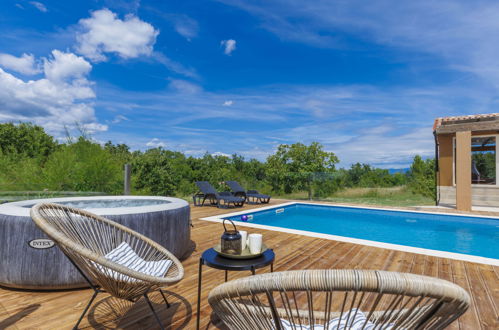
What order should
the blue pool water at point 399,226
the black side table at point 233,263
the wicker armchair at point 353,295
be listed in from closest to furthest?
the wicker armchair at point 353,295
the black side table at point 233,263
the blue pool water at point 399,226

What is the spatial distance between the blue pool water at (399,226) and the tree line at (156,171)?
3.36 m

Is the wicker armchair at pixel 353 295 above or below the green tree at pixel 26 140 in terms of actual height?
below

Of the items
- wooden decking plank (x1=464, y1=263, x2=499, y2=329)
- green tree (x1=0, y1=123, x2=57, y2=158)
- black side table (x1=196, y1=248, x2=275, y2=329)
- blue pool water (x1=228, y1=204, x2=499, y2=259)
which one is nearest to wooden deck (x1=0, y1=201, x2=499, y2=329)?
wooden decking plank (x1=464, y1=263, x2=499, y2=329)

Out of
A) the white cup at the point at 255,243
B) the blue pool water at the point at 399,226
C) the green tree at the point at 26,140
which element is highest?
the green tree at the point at 26,140

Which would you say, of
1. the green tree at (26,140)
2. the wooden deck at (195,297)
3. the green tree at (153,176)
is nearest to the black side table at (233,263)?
the wooden deck at (195,297)

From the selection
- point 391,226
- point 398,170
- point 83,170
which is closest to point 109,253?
point 83,170

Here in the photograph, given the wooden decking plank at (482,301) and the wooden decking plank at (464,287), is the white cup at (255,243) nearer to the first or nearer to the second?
the wooden decking plank at (464,287)

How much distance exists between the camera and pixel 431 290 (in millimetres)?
756

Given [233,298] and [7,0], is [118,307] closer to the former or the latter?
[233,298]

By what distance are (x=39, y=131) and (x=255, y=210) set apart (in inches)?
681

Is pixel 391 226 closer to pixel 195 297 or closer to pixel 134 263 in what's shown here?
pixel 195 297

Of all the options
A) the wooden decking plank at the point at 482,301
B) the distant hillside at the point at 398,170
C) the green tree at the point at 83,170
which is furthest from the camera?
the distant hillside at the point at 398,170

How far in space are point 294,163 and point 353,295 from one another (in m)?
11.8

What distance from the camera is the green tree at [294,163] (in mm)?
12134
